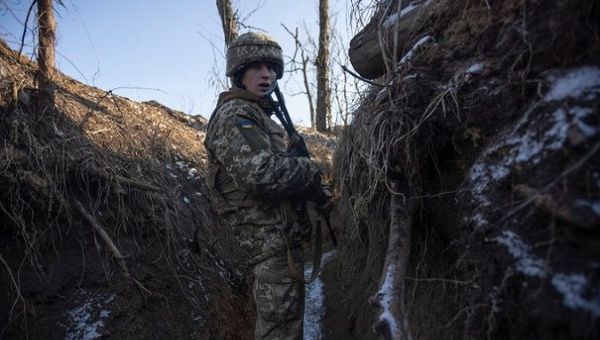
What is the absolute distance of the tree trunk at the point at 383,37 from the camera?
2443mm

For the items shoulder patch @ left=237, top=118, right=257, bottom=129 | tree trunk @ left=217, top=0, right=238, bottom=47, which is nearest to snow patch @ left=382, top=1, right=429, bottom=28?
shoulder patch @ left=237, top=118, right=257, bottom=129

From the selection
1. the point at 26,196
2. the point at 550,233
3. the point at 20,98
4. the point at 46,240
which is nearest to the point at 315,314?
the point at 46,240

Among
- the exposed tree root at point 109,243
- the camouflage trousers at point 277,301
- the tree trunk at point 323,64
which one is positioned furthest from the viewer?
the tree trunk at point 323,64

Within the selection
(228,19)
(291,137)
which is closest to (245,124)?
(291,137)

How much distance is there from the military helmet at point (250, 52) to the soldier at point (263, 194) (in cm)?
30

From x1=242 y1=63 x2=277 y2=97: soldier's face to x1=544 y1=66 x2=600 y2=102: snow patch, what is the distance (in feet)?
6.08

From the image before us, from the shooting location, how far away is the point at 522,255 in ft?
4.10

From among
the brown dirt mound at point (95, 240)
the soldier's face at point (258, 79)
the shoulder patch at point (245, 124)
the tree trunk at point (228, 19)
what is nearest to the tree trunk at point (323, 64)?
the tree trunk at point (228, 19)

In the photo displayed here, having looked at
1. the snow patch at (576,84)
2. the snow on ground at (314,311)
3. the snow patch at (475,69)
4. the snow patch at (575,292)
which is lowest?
the snow on ground at (314,311)

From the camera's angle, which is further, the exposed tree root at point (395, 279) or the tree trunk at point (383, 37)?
the tree trunk at point (383, 37)

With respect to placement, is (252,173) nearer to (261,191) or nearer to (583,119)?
(261,191)

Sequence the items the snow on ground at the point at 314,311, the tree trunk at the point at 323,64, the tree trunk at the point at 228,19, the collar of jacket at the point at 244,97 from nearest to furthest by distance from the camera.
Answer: the collar of jacket at the point at 244,97, the snow on ground at the point at 314,311, the tree trunk at the point at 228,19, the tree trunk at the point at 323,64

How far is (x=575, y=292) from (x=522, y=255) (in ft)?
0.68

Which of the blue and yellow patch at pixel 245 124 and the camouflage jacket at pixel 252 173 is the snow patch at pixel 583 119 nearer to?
the camouflage jacket at pixel 252 173
